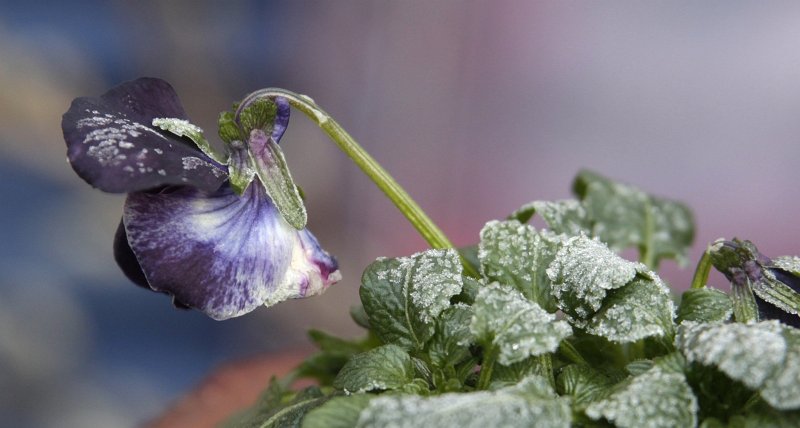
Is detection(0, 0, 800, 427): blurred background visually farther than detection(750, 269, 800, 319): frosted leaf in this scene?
Yes

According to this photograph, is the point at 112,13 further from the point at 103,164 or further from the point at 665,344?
the point at 665,344

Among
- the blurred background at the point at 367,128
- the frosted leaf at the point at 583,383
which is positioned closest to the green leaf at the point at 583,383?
the frosted leaf at the point at 583,383

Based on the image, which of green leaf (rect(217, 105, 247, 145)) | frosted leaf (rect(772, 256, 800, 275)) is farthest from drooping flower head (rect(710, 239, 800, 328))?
green leaf (rect(217, 105, 247, 145))

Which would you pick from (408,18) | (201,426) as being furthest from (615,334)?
(408,18)

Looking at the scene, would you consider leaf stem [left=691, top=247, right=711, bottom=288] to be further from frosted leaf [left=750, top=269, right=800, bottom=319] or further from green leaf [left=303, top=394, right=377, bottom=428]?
green leaf [left=303, top=394, right=377, bottom=428]

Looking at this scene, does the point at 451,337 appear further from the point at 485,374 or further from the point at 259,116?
the point at 259,116

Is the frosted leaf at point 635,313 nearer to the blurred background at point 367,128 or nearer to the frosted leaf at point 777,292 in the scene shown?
the frosted leaf at point 777,292

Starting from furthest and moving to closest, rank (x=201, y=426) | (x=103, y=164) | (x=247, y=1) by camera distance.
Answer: (x=247, y=1) → (x=201, y=426) → (x=103, y=164)
